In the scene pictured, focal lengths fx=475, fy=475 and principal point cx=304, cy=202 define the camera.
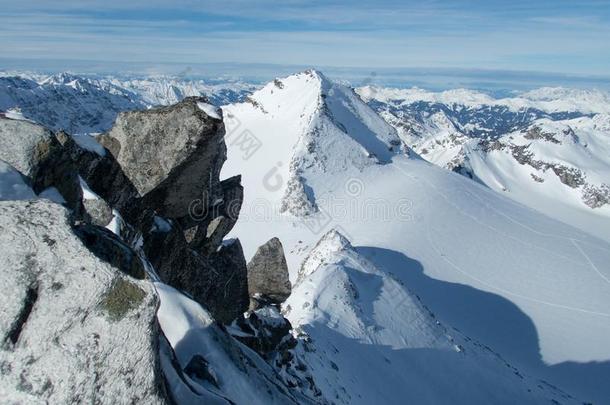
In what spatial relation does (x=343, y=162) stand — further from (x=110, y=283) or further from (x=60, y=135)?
(x=110, y=283)

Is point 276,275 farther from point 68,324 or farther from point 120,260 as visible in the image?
point 68,324

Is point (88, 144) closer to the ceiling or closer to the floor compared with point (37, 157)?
closer to the floor

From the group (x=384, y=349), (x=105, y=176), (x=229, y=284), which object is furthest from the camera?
(x=384, y=349)

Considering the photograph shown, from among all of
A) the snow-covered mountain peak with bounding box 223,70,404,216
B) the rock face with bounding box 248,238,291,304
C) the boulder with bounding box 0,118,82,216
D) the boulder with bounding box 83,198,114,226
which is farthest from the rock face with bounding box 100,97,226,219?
the snow-covered mountain peak with bounding box 223,70,404,216

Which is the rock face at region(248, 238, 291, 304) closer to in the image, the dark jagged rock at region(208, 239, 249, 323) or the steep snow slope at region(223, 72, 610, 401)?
the dark jagged rock at region(208, 239, 249, 323)

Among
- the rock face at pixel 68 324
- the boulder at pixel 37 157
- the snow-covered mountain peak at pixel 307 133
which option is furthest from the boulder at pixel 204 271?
the snow-covered mountain peak at pixel 307 133

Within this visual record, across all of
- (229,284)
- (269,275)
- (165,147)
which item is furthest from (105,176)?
(269,275)

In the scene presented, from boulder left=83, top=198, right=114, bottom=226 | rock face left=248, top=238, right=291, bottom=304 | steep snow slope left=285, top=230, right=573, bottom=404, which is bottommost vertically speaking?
steep snow slope left=285, top=230, right=573, bottom=404
